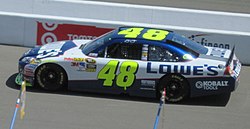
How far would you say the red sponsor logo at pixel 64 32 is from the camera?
1489 cm

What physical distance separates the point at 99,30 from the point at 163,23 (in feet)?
11.4

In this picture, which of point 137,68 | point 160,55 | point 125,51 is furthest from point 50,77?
point 160,55

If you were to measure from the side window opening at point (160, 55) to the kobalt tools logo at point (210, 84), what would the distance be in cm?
65

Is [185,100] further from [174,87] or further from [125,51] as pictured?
[125,51]

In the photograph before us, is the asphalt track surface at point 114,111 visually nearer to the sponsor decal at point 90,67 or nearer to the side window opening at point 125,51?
the sponsor decal at point 90,67

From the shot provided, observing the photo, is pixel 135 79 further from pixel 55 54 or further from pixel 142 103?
pixel 55 54

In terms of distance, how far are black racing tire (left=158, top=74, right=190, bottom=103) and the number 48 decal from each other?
0.59 metres

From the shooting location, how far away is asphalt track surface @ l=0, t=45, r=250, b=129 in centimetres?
1028

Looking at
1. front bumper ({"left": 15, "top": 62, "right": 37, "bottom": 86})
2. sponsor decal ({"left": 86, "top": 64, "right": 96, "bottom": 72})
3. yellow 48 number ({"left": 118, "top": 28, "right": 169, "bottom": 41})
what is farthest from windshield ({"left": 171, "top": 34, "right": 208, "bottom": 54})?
front bumper ({"left": 15, "top": 62, "right": 37, "bottom": 86})

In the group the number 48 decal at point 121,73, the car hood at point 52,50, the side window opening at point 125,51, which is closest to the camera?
the number 48 decal at point 121,73

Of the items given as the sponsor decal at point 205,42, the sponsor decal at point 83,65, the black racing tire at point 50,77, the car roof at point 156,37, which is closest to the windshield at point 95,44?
the car roof at point 156,37

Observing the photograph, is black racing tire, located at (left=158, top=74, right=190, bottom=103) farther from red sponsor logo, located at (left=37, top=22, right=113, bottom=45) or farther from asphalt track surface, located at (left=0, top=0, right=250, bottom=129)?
red sponsor logo, located at (left=37, top=22, right=113, bottom=45)

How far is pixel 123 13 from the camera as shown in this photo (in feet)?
59.1

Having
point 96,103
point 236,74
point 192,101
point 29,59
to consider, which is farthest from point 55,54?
point 236,74
